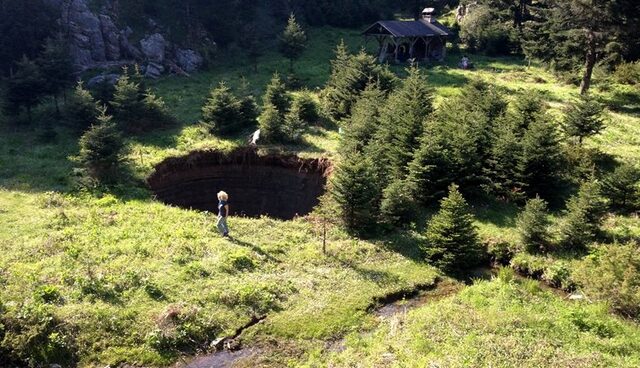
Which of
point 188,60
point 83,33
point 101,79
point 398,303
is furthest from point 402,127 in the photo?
point 83,33

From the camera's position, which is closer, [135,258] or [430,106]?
[135,258]

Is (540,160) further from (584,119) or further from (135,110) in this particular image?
(135,110)

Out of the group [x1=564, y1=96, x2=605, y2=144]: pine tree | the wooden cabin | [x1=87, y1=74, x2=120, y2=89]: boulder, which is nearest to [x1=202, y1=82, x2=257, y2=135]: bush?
[x1=87, y1=74, x2=120, y2=89]: boulder

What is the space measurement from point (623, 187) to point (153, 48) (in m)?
43.3

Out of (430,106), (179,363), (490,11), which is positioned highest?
(490,11)

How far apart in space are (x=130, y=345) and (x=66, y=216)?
10293 millimetres

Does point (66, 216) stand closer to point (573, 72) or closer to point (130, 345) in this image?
point (130, 345)

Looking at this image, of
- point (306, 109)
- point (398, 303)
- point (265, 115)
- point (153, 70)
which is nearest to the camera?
point (398, 303)

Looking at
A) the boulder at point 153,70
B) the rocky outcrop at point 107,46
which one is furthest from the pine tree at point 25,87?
the boulder at point 153,70

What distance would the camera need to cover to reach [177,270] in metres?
19.9

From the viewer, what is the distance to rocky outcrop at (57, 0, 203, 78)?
4744 cm

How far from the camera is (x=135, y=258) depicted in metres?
20.5

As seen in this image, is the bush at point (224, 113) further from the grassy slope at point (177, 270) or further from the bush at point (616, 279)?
the bush at point (616, 279)

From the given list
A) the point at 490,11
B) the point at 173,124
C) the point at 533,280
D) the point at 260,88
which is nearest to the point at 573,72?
the point at 490,11
